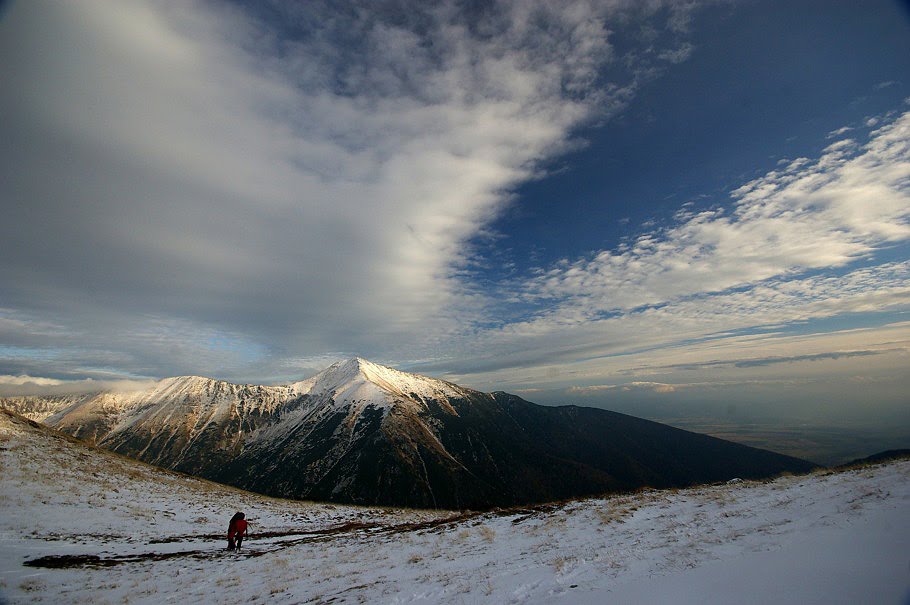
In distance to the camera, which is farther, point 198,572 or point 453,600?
point 198,572

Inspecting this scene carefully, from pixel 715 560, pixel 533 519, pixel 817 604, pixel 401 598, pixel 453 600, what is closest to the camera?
pixel 817 604

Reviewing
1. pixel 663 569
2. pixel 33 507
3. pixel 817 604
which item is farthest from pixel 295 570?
pixel 33 507

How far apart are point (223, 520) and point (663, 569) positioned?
124ft

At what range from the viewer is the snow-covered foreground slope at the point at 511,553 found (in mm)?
7195

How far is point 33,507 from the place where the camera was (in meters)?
26.0

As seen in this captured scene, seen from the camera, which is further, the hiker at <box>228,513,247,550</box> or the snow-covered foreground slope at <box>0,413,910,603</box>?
the hiker at <box>228,513,247,550</box>

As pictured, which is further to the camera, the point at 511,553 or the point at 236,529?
the point at 236,529

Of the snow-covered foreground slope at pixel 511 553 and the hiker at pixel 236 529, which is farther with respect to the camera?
the hiker at pixel 236 529

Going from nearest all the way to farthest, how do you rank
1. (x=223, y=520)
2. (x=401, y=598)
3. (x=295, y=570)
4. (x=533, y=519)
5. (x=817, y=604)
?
1. (x=817, y=604)
2. (x=401, y=598)
3. (x=295, y=570)
4. (x=533, y=519)
5. (x=223, y=520)

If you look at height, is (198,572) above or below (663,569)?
below

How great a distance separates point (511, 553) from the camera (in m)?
14.7

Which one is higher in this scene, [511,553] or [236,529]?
[511,553]

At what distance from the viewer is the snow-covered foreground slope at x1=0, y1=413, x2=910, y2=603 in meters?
7.20

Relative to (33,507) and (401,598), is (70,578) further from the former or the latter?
(33,507)
